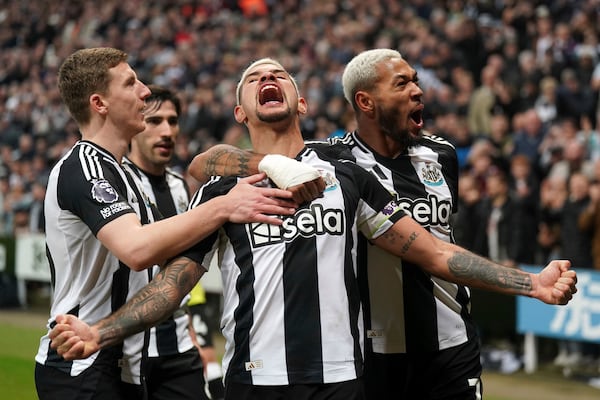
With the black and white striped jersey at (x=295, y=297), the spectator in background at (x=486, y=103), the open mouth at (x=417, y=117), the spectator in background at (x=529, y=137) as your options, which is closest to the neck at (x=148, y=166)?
the open mouth at (x=417, y=117)

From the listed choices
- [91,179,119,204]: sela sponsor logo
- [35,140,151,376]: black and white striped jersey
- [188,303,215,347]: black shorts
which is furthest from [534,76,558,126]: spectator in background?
[91,179,119,204]: sela sponsor logo

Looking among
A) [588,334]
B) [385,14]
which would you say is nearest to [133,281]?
[588,334]

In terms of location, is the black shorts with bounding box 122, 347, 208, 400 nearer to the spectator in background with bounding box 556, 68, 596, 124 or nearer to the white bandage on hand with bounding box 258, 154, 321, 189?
the white bandage on hand with bounding box 258, 154, 321, 189

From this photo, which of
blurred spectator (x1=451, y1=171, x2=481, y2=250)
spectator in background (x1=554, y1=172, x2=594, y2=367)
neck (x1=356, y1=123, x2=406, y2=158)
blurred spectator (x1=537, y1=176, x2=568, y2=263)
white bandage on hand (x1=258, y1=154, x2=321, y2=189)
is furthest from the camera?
blurred spectator (x1=451, y1=171, x2=481, y2=250)

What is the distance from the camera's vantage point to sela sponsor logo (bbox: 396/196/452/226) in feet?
16.8

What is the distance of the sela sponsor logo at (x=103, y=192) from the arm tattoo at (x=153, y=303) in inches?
15.7

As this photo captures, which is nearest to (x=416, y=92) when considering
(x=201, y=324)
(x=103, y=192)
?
(x=103, y=192)

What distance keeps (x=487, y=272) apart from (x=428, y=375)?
0.93 m

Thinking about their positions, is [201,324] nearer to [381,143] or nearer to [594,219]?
[381,143]

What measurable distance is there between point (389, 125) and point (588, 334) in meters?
5.54

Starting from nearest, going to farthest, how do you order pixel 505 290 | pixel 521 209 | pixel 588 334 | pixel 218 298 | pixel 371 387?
pixel 505 290 < pixel 371 387 < pixel 588 334 < pixel 521 209 < pixel 218 298

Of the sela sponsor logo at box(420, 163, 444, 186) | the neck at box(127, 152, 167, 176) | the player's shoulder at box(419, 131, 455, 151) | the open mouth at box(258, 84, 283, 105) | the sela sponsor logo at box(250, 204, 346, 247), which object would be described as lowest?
the sela sponsor logo at box(250, 204, 346, 247)

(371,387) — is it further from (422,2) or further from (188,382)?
(422,2)

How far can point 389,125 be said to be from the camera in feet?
17.1
